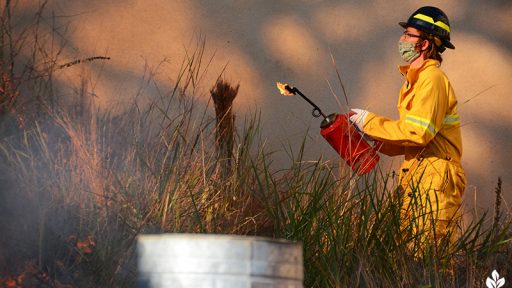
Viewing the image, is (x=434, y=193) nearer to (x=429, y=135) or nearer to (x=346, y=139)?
(x=429, y=135)

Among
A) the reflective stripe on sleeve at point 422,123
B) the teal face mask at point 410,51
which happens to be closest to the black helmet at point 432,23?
the teal face mask at point 410,51

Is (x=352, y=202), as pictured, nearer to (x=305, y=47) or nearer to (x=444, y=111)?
(x=444, y=111)

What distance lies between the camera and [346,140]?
20.6ft

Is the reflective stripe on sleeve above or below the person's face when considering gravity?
below

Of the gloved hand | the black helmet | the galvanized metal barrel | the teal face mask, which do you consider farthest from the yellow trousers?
the galvanized metal barrel

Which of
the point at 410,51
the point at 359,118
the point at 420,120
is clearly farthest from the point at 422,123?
the point at 410,51

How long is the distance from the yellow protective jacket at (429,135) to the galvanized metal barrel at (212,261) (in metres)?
2.59

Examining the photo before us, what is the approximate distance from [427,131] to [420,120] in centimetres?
7

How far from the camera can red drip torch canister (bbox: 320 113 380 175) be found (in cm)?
623

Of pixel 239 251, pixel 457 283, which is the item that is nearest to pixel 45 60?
pixel 457 283

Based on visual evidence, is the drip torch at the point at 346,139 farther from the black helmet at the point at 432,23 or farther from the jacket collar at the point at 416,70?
the black helmet at the point at 432,23

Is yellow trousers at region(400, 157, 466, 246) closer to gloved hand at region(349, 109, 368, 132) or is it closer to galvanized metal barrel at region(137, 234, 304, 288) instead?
gloved hand at region(349, 109, 368, 132)

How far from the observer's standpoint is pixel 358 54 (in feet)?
25.9

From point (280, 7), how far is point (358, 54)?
0.59 metres
